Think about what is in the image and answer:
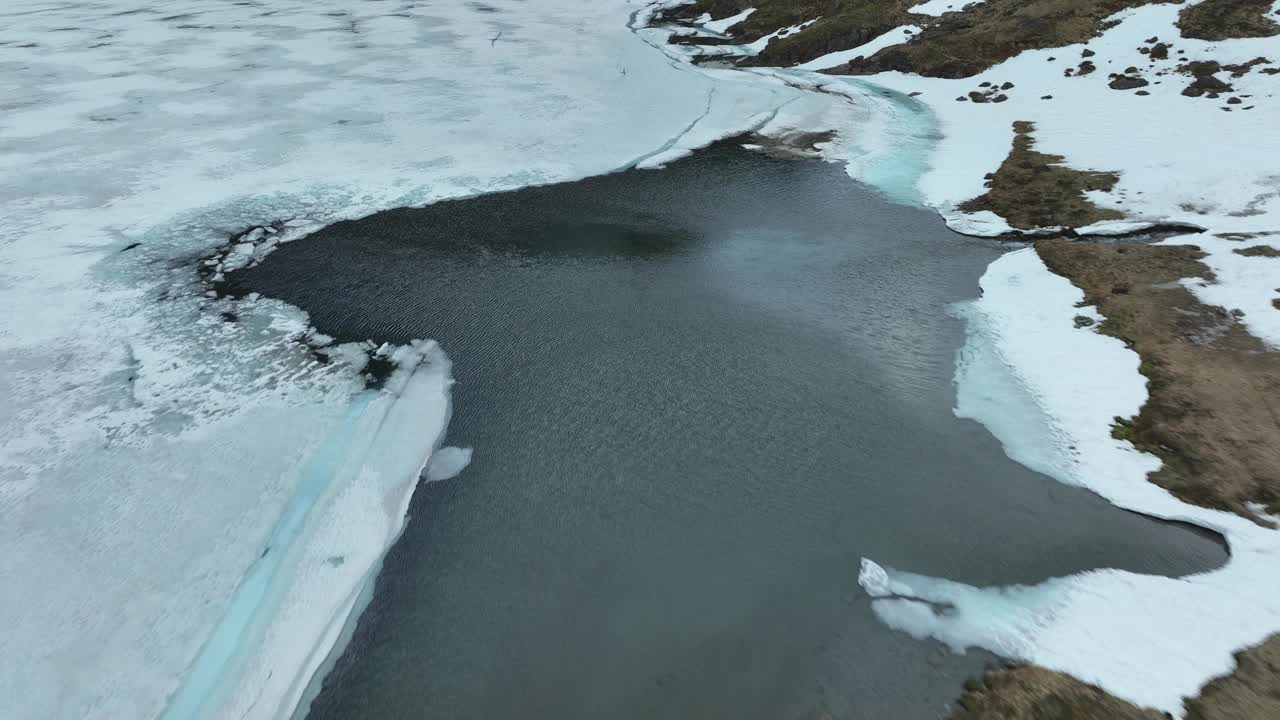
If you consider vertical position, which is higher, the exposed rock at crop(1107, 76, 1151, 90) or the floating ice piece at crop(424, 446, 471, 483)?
the exposed rock at crop(1107, 76, 1151, 90)

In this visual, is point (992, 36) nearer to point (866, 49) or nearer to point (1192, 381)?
point (866, 49)

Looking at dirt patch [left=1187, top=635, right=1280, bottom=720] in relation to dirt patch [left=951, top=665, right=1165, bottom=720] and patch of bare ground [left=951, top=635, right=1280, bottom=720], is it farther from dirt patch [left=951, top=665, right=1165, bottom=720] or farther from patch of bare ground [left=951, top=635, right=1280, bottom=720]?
dirt patch [left=951, top=665, right=1165, bottom=720]

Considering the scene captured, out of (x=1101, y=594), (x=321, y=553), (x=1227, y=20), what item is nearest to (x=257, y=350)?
(x=321, y=553)

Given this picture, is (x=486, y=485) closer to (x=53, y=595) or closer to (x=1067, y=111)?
(x=53, y=595)

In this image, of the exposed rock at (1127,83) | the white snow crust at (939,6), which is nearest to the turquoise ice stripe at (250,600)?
the exposed rock at (1127,83)

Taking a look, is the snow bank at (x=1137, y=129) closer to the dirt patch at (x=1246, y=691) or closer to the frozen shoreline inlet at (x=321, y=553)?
the dirt patch at (x=1246, y=691)

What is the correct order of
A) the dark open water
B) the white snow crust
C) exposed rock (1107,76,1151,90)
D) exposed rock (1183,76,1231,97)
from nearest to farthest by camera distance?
the dark open water, exposed rock (1183,76,1231,97), exposed rock (1107,76,1151,90), the white snow crust

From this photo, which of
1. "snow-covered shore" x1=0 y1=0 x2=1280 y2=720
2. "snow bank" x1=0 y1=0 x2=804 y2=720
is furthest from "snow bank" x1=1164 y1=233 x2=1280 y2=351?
"snow bank" x1=0 y1=0 x2=804 y2=720
